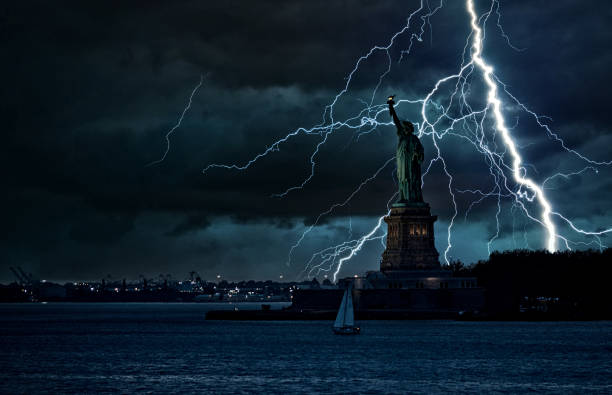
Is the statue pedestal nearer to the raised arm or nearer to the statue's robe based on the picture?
the statue's robe

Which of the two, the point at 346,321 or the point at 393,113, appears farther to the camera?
the point at 393,113

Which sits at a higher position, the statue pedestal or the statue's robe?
the statue's robe

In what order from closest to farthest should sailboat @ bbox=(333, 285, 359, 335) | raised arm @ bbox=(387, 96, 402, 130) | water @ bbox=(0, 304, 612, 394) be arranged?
water @ bbox=(0, 304, 612, 394), sailboat @ bbox=(333, 285, 359, 335), raised arm @ bbox=(387, 96, 402, 130)

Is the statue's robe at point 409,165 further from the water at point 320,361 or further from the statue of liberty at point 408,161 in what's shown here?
the water at point 320,361

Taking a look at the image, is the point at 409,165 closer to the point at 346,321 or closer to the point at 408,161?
the point at 408,161

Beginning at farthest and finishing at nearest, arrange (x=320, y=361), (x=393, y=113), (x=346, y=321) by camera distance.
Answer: (x=393, y=113) < (x=346, y=321) < (x=320, y=361)

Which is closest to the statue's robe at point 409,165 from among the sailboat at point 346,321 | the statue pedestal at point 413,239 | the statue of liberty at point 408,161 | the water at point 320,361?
the statue of liberty at point 408,161

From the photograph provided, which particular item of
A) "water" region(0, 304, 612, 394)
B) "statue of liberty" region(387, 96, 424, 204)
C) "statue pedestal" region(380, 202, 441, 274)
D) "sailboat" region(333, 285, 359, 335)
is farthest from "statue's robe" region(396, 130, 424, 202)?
"sailboat" region(333, 285, 359, 335)

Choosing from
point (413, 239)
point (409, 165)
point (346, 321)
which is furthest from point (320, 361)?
point (409, 165)
